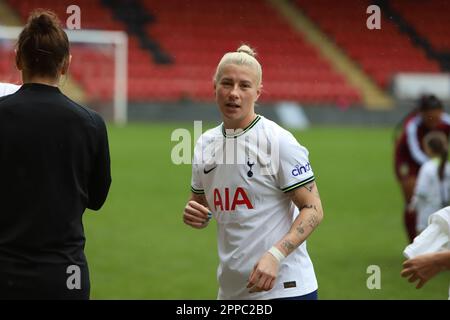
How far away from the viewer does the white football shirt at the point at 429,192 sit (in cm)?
778

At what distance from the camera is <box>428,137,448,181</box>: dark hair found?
791 cm

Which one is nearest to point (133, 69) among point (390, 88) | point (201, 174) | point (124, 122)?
point (124, 122)

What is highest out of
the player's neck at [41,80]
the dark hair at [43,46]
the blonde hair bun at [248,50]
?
the blonde hair bun at [248,50]

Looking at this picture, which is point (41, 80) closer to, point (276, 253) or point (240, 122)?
point (240, 122)

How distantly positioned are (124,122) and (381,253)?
1717 centimetres

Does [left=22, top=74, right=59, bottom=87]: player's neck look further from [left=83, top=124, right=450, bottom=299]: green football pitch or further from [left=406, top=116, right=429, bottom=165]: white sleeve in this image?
[left=406, top=116, right=429, bottom=165]: white sleeve

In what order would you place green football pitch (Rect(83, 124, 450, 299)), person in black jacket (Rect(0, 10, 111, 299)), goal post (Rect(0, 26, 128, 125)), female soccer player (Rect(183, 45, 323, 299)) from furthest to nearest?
goal post (Rect(0, 26, 128, 125)) < green football pitch (Rect(83, 124, 450, 299)) < female soccer player (Rect(183, 45, 323, 299)) < person in black jacket (Rect(0, 10, 111, 299))

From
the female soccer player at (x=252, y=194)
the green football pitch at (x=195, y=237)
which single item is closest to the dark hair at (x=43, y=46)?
the female soccer player at (x=252, y=194)

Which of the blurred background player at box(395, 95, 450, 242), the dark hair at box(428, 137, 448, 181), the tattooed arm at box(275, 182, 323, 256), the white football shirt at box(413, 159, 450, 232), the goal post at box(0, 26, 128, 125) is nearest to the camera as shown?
the tattooed arm at box(275, 182, 323, 256)

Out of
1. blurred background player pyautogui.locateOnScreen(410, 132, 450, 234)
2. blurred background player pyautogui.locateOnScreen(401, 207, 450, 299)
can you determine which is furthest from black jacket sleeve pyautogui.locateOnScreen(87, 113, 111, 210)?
blurred background player pyautogui.locateOnScreen(410, 132, 450, 234)

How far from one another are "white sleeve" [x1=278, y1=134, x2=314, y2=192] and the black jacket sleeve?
76 centimetres

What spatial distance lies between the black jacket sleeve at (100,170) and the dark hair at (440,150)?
5211 millimetres

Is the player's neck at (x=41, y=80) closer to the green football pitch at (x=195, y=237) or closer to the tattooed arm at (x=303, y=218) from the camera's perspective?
the tattooed arm at (x=303, y=218)

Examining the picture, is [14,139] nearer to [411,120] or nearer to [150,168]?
[411,120]
